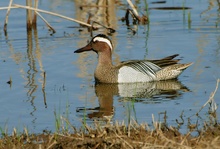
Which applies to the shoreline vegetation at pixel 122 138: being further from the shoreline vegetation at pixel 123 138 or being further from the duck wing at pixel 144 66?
the duck wing at pixel 144 66

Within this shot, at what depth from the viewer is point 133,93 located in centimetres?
1013

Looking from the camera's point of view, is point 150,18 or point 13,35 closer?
point 13,35

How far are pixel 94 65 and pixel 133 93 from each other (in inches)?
79.4

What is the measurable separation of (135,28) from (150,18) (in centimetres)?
88

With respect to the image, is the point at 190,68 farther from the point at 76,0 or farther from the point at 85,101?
the point at 76,0

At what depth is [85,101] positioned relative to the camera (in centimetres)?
953

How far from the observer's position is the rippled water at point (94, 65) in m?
8.74

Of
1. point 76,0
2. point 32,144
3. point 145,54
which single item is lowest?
point 32,144

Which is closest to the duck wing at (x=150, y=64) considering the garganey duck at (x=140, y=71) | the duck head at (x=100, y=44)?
the garganey duck at (x=140, y=71)

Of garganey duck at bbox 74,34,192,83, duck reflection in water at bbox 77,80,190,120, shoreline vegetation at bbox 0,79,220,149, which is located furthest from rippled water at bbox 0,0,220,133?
shoreline vegetation at bbox 0,79,220,149

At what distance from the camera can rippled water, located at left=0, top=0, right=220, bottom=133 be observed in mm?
8742

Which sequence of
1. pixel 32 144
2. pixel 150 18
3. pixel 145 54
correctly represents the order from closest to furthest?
pixel 32 144 < pixel 145 54 < pixel 150 18

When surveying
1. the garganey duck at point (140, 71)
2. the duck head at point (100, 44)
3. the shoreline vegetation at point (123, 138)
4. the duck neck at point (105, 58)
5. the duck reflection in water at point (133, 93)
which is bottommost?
the shoreline vegetation at point (123, 138)

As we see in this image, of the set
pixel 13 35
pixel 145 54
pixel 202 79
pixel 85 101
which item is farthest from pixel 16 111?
pixel 13 35
